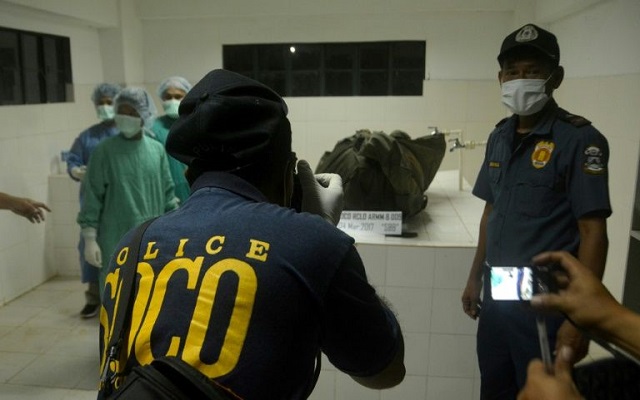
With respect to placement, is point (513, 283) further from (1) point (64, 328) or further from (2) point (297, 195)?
(1) point (64, 328)

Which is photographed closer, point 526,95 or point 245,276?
point 245,276

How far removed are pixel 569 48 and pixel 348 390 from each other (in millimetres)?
2520

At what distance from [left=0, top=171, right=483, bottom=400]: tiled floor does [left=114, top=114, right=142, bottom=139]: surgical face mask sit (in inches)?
44.9

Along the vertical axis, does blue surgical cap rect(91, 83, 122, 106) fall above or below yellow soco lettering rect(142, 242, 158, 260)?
above

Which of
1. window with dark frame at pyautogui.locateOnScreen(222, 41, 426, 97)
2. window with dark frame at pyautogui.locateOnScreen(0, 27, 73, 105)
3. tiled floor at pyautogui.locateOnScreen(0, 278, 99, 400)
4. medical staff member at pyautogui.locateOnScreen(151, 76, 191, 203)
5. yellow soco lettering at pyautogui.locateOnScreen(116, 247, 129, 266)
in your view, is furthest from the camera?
window with dark frame at pyautogui.locateOnScreen(222, 41, 426, 97)

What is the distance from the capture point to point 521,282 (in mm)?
944

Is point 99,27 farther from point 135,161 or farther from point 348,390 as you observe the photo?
point 348,390

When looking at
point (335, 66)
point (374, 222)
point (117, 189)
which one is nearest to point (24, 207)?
point (117, 189)

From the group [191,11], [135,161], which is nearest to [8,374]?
[135,161]

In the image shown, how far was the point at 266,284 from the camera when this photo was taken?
2.25ft

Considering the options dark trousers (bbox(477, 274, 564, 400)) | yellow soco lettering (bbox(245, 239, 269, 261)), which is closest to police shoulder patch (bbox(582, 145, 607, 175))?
dark trousers (bbox(477, 274, 564, 400))

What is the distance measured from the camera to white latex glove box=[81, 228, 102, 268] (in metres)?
2.32

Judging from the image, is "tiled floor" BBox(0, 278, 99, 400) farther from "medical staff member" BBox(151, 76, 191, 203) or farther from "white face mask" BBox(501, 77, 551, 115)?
"white face mask" BBox(501, 77, 551, 115)

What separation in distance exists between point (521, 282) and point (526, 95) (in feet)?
2.50
